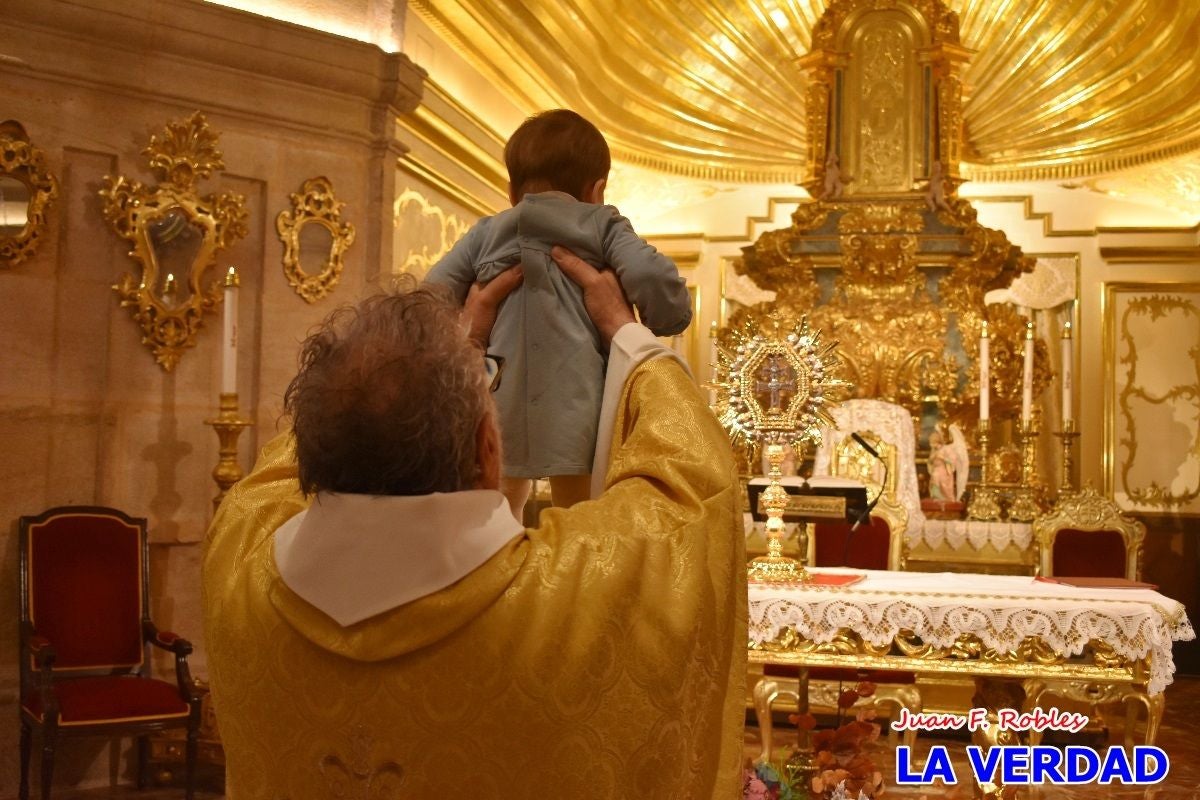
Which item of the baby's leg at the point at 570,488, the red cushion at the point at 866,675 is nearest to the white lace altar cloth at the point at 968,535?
the red cushion at the point at 866,675

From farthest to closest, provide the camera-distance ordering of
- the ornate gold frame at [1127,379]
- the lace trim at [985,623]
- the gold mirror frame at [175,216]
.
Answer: the ornate gold frame at [1127,379] → the gold mirror frame at [175,216] → the lace trim at [985,623]

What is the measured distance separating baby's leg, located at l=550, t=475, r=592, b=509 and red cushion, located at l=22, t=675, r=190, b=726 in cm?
283

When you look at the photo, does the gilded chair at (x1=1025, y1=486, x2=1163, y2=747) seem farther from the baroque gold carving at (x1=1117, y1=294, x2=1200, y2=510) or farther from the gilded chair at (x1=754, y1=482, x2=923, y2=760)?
the baroque gold carving at (x1=1117, y1=294, x2=1200, y2=510)

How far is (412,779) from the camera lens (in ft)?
4.71

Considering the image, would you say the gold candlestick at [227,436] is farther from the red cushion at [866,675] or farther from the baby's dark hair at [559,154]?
the baby's dark hair at [559,154]

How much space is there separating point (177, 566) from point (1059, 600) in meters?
3.52

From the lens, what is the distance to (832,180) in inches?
387

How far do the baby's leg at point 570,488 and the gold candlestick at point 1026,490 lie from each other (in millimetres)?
5853

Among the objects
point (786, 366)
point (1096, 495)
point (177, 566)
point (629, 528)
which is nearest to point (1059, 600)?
point (786, 366)

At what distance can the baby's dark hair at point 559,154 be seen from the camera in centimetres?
204

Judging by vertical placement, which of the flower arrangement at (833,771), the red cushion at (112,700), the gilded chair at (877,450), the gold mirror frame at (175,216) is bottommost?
the red cushion at (112,700)

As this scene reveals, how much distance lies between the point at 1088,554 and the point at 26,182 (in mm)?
4896

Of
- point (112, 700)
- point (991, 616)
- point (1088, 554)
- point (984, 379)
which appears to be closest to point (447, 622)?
point (991, 616)

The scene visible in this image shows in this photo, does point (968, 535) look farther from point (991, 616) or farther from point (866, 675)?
point (991, 616)
